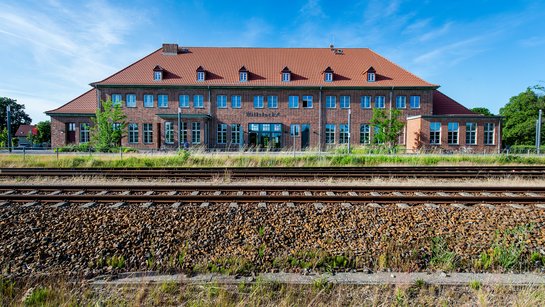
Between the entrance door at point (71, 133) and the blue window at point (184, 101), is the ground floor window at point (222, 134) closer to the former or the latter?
the blue window at point (184, 101)

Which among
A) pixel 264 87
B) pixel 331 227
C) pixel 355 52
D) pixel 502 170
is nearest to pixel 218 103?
pixel 264 87

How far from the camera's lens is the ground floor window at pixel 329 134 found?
104 ft

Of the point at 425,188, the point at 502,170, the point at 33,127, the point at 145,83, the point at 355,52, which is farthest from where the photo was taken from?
the point at 33,127

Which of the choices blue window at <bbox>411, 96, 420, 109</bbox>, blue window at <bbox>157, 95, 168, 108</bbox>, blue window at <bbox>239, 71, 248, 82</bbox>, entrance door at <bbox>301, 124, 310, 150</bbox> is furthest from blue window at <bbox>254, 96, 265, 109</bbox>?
blue window at <bbox>411, 96, 420, 109</bbox>

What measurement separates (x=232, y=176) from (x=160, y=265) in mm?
7339

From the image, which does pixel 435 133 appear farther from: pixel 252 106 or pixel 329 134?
pixel 252 106

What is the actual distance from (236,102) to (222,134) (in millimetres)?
3917

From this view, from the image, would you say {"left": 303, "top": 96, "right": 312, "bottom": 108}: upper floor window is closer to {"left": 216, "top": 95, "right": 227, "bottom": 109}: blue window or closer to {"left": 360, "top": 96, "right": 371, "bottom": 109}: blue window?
{"left": 360, "top": 96, "right": 371, "bottom": 109}: blue window

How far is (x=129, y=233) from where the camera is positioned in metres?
5.05

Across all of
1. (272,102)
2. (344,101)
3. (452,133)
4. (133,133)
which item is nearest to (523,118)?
(452,133)

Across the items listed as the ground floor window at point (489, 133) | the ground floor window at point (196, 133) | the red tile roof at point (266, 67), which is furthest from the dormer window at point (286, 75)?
the ground floor window at point (489, 133)

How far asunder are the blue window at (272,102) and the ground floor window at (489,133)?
21.7 meters

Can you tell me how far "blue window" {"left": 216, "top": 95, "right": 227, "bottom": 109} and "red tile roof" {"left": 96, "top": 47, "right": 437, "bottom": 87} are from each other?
5.02 feet

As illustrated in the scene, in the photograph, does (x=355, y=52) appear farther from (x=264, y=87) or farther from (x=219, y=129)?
(x=219, y=129)
